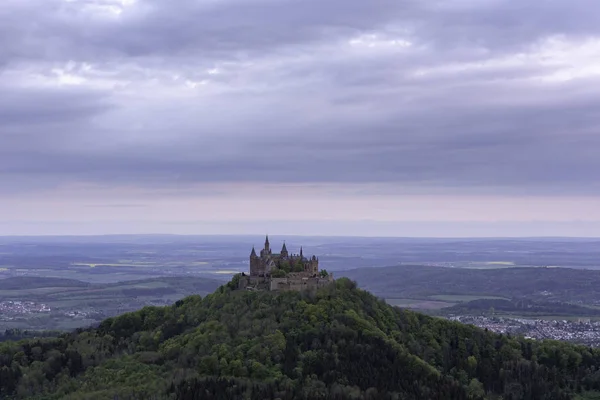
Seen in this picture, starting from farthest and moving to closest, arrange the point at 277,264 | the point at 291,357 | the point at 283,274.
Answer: the point at 277,264 < the point at 283,274 < the point at 291,357

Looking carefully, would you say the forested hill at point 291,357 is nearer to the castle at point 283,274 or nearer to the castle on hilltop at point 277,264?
the castle at point 283,274

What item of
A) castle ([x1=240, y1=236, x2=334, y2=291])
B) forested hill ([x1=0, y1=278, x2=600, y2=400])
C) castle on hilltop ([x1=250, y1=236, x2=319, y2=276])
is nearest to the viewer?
forested hill ([x1=0, y1=278, x2=600, y2=400])

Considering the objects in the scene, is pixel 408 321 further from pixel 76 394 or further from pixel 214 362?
pixel 76 394

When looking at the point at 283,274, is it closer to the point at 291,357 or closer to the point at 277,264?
the point at 277,264

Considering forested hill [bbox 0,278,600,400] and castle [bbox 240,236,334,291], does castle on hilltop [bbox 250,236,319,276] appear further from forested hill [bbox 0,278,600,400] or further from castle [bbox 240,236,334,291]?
forested hill [bbox 0,278,600,400]

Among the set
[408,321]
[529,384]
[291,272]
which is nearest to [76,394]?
[291,272]

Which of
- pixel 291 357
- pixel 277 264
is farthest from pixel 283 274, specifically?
pixel 291 357

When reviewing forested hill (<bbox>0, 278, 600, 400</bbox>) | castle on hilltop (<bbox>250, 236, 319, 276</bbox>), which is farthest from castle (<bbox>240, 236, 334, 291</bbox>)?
forested hill (<bbox>0, 278, 600, 400</bbox>)

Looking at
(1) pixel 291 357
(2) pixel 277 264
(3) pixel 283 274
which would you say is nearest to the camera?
(1) pixel 291 357

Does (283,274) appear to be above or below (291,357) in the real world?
above
